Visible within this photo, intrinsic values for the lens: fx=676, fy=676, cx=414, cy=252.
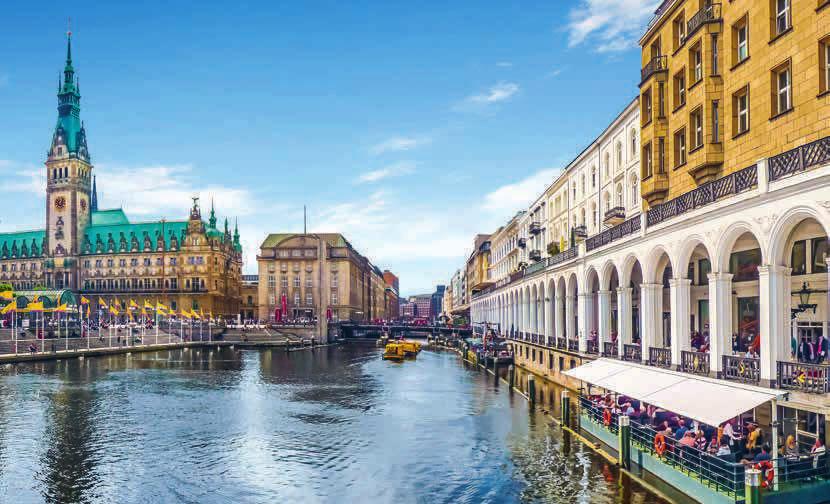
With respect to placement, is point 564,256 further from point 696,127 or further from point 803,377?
point 803,377

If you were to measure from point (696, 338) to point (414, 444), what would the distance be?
1619 cm

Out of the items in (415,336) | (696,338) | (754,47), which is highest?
(754,47)

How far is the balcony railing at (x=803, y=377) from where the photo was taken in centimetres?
2128

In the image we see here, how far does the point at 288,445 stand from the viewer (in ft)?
124

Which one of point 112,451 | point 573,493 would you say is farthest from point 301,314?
point 573,493

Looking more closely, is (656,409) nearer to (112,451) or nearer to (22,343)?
(112,451)

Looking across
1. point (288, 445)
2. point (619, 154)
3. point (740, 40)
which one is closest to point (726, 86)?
point (740, 40)

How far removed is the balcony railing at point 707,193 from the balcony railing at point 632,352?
25.1ft

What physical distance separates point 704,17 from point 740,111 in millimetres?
5630

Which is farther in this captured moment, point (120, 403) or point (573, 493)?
point (120, 403)

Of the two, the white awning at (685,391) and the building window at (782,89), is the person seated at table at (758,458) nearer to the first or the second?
the white awning at (685,391)

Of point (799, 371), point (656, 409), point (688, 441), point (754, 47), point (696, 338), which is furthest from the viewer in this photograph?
point (696, 338)

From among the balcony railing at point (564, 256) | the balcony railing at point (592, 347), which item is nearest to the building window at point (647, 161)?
the balcony railing at point (564, 256)

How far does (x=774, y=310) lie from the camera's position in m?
23.4
